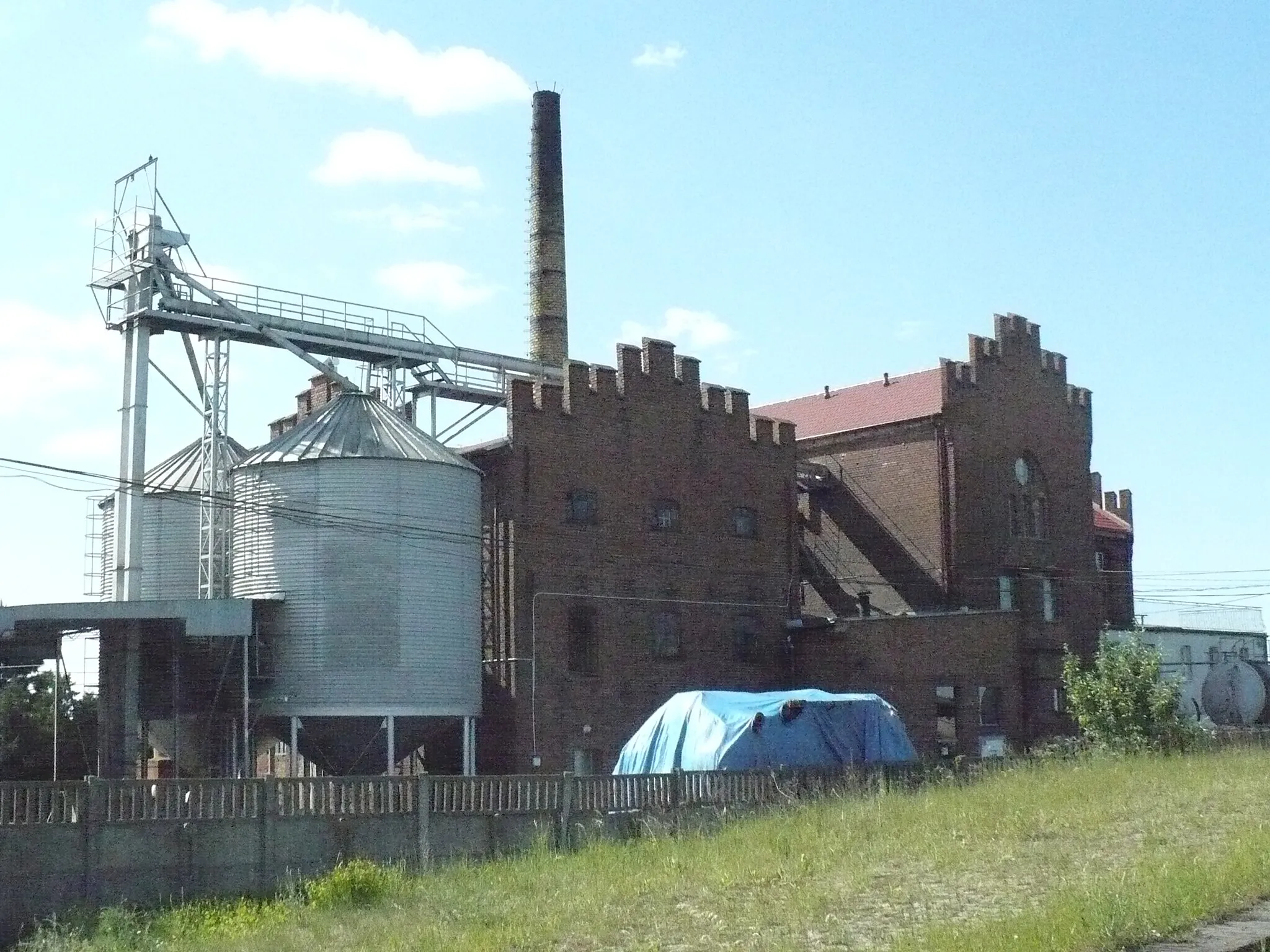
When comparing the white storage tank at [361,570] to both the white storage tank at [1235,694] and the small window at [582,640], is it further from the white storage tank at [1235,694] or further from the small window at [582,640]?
the white storage tank at [1235,694]

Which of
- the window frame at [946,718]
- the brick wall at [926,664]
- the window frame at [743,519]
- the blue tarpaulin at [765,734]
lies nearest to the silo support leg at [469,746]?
the blue tarpaulin at [765,734]

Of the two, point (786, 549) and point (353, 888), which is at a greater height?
point (786, 549)

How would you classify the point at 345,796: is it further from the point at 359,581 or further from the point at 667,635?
the point at 667,635

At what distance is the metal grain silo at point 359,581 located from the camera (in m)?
30.5

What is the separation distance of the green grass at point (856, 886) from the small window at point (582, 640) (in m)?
14.5

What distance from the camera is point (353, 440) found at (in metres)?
32.4

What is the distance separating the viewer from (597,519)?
3600cm

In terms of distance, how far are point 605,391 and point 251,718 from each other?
37.8ft

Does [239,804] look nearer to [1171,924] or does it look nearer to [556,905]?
[556,905]

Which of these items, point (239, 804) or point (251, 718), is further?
point (251, 718)

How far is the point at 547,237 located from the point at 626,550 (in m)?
15.5

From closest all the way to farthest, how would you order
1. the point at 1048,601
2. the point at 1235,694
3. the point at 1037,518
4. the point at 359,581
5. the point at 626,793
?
the point at 626,793, the point at 359,581, the point at 1048,601, the point at 1037,518, the point at 1235,694

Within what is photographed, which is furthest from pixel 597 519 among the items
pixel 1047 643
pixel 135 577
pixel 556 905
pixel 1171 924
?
pixel 1171 924

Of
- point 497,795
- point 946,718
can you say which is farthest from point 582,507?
point 497,795
